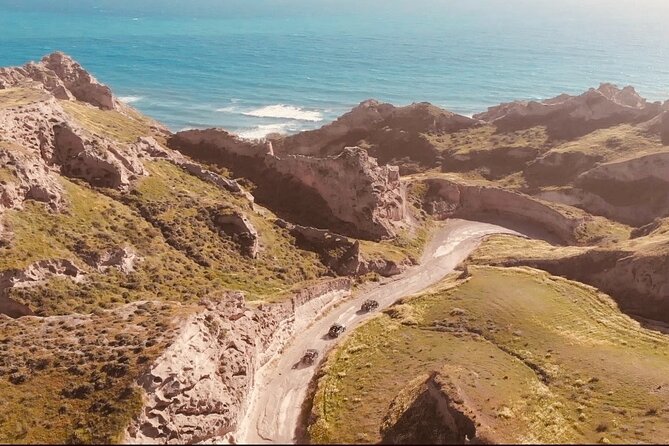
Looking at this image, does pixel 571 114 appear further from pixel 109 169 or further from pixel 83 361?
pixel 83 361

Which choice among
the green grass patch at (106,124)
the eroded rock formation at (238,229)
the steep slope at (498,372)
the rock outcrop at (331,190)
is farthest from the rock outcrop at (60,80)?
the steep slope at (498,372)

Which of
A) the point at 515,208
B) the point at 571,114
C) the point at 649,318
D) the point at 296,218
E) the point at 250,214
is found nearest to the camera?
the point at 649,318

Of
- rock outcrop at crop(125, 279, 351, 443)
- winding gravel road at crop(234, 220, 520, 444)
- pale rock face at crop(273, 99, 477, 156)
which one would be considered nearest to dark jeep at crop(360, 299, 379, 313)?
winding gravel road at crop(234, 220, 520, 444)

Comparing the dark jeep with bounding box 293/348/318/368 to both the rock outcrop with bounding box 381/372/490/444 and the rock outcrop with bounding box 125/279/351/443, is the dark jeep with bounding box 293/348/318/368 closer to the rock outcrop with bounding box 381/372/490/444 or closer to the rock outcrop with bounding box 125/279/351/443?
the rock outcrop with bounding box 125/279/351/443

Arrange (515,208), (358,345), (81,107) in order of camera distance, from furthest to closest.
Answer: (515,208) → (81,107) → (358,345)

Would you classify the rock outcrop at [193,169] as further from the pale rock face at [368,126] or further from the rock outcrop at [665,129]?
the rock outcrop at [665,129]

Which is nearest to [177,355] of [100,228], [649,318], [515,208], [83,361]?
[83,361]
